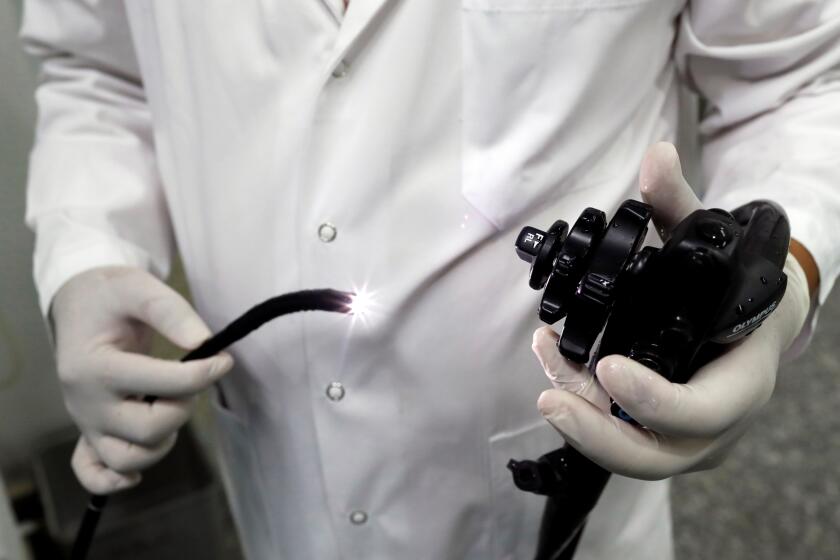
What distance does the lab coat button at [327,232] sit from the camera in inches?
20.6

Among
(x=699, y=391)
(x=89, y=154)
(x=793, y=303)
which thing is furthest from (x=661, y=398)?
(x=89, y=154)

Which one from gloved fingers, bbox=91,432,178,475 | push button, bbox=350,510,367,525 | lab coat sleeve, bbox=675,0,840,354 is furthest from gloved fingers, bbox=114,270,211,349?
lab coat sleeve, bbox=675,0,840,354

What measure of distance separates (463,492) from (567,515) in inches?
4.7

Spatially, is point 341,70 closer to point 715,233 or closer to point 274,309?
point 274,309

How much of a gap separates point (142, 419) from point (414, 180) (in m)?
0.30

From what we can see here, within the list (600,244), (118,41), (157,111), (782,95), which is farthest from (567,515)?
(118,41)

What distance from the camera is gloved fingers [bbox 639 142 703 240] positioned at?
406 millimetres

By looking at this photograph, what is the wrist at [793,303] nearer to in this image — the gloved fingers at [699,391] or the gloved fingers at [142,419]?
the gloved fingers at [699,391]

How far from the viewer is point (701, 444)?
0.43 m

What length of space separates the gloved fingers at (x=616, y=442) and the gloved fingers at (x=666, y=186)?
115 millimetres

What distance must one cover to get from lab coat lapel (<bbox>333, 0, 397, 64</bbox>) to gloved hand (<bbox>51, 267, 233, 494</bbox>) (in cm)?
25

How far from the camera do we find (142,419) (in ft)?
1.91

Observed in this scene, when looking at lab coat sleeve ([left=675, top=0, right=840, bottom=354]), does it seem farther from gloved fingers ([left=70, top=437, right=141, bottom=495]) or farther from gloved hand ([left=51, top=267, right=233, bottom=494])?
gloved fingers ([left=70, top=437, right=141, bottom=495])

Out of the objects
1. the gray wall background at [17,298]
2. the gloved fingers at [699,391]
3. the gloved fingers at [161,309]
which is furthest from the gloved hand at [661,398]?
the gray wall background at [17,298]
